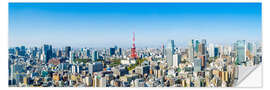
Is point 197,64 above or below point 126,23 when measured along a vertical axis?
below

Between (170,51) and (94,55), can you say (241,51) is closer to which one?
(170,51)

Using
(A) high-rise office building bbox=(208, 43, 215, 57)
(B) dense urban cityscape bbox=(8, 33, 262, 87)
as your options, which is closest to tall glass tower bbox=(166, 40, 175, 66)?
(B) dense urban cityscape bbox=(8, 33, 262, 87)

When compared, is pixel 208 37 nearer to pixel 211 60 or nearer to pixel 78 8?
pixel 211 60

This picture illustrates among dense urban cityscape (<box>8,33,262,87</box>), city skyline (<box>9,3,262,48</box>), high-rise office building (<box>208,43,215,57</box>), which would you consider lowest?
dense urban cityscape (<box>8,33,262,87</box>)

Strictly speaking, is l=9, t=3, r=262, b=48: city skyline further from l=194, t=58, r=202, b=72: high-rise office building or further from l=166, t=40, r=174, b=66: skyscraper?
l=194, t=58, r=202, b=72: high-rise office building

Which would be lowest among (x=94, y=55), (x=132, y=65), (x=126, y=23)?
(x=132, y=65)

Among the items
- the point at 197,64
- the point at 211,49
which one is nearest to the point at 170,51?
the point at 197,64

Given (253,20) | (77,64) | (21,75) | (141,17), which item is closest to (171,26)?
(141,17)
